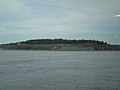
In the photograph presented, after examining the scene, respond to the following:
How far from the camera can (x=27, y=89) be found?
2350 cm

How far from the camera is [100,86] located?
82.8 feet

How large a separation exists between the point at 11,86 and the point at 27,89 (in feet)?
9.01

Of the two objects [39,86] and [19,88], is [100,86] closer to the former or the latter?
[39,86]

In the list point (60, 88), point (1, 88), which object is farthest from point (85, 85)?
point (1, 88)

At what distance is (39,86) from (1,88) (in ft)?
14.2

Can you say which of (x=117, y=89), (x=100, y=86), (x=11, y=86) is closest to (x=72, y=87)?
(x=100, y=86)

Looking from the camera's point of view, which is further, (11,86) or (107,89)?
(11,86)

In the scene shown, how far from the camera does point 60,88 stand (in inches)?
952

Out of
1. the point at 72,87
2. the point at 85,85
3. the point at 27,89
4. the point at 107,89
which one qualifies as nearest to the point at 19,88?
the point at 27,89

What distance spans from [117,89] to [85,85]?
163 inches

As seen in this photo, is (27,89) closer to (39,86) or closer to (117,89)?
(39,86)

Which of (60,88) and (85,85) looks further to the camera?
(85,85)

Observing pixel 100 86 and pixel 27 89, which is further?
pixel 100 86

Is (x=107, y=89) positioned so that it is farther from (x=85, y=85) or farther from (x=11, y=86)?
(x=11, y=86)
